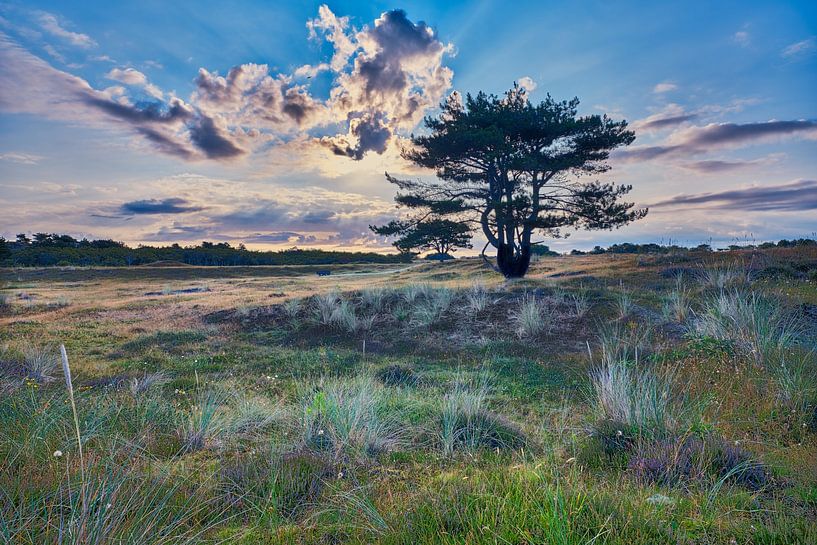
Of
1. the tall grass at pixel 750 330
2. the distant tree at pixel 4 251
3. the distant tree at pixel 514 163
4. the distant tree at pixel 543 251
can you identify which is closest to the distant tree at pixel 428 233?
the distant tree at pixel 514 163

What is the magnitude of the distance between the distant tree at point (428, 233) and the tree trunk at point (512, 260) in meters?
2.72

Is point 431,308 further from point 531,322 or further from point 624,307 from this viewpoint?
point 624,307

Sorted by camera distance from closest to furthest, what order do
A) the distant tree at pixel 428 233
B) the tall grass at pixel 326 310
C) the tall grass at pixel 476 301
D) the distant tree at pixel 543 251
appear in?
the tall grass at pixel 476 301 < the tall grass at pixel 326 310 < the distant tree at pixel 428 233 < the distant tree at pixel 543 251

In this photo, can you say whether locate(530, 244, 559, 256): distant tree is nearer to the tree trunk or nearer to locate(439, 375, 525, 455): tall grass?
the tree trunk

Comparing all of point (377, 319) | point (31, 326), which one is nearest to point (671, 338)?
point (377, 319)

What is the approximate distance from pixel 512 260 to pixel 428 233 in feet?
18.7

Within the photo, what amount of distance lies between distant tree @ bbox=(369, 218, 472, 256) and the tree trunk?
8.93 feet

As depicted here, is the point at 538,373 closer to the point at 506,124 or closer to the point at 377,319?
the point at 377,319

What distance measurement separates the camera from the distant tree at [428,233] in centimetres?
2108

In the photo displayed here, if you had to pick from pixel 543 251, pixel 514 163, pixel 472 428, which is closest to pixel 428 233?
pixel 514 163

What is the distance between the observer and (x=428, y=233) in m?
21.1

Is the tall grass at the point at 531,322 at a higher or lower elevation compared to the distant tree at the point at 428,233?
lower

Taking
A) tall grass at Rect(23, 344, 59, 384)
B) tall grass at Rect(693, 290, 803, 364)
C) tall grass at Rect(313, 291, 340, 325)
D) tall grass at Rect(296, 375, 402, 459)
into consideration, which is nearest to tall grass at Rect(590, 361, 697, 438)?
tall grass at Rect(296, 375, 402, 459)

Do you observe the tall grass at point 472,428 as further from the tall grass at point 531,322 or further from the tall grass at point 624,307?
Answer: the tall grass at point 624,307
